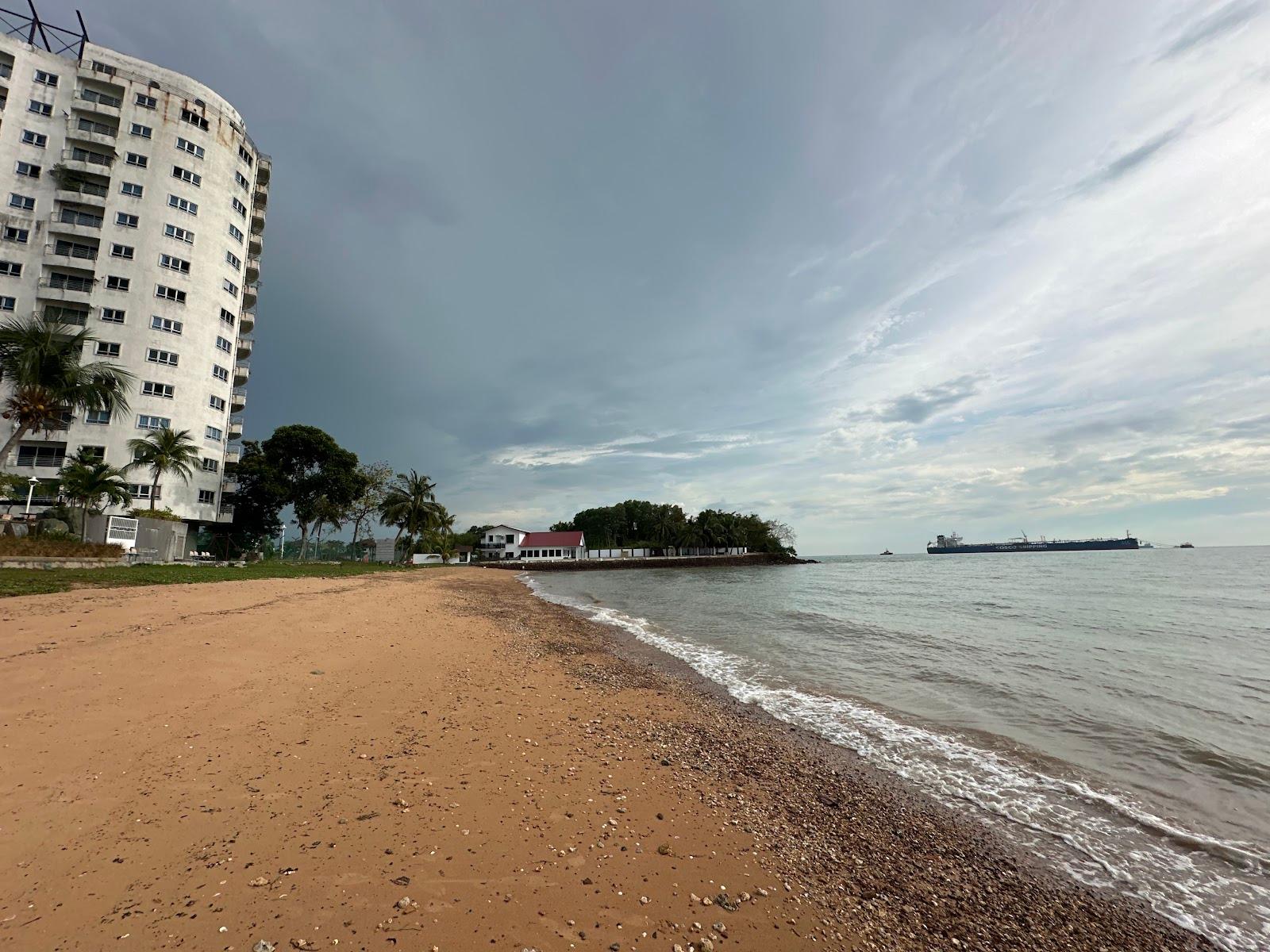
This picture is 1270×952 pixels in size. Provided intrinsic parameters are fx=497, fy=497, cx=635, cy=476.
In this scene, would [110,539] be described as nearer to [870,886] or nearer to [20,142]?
[870,886]

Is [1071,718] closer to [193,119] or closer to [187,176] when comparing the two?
[187,176]

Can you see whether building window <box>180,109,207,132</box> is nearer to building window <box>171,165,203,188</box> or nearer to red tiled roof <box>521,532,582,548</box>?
building window <box>171,165,203,188</box>

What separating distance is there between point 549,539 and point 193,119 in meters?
80.1

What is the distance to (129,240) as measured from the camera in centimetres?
4303

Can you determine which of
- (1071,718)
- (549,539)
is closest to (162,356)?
(1071,718)

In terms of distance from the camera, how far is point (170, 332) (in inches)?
1698

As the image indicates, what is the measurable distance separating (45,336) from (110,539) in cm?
1204

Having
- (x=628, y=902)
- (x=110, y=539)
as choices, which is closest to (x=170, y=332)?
(x=110, y=539)

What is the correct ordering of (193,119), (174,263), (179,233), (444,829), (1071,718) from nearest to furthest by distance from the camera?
(444,829) < (1071,718) < (174,263) < (179,233) < (193,119)

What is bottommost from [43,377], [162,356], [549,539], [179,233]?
[549,539]

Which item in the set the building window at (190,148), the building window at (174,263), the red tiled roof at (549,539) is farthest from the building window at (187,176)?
the red tiled roof at (549,539)

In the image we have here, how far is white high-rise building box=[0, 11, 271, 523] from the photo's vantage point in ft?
134

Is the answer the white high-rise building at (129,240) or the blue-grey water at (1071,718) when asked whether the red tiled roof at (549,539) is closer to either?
the white high-rise building at (129,240)

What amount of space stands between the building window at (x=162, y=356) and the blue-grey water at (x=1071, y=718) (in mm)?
45919
